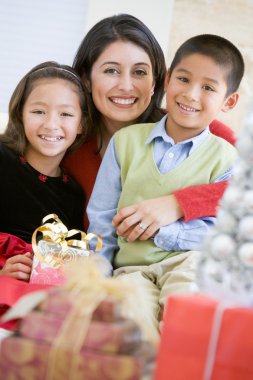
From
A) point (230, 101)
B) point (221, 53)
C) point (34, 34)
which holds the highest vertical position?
point (34, 34)

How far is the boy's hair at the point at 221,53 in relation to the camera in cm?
183

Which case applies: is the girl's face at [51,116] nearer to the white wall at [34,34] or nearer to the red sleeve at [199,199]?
the red sleeve at [199,199]

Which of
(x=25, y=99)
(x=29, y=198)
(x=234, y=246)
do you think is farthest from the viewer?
(x=25, y=99)

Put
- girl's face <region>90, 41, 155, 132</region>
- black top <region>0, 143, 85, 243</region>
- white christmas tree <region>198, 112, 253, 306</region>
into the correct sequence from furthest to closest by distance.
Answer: girl's face <region>90, 41, 155, 132</region> → black top <region>0, 143, 85, 243</region> → white christmas tree <region>198, 112, 253, 306</region>

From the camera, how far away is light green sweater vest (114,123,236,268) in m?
1.79

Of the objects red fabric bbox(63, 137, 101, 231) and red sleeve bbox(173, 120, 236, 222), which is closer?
red sleeve bbox(173, 120, 236, 222)

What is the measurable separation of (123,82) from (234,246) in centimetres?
124

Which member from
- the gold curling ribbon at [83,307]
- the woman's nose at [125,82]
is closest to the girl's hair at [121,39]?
the woman's nose at [125,82]

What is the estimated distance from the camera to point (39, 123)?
205 centimetres

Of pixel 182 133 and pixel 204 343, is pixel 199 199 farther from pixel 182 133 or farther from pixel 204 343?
pixel 204 343

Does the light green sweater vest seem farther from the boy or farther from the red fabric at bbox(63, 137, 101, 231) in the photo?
the red fabric at bbox(63, 137, 101, 231)

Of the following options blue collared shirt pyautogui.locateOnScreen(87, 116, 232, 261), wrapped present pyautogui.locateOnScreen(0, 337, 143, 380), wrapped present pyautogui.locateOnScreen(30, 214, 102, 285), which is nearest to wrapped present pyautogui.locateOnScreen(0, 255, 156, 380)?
wrapped present pyautogui.locateOnScreen(0, 337, 143, 380)

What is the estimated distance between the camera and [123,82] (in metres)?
2.12

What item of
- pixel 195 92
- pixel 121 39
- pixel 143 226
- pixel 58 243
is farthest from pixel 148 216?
pixel 121 39
